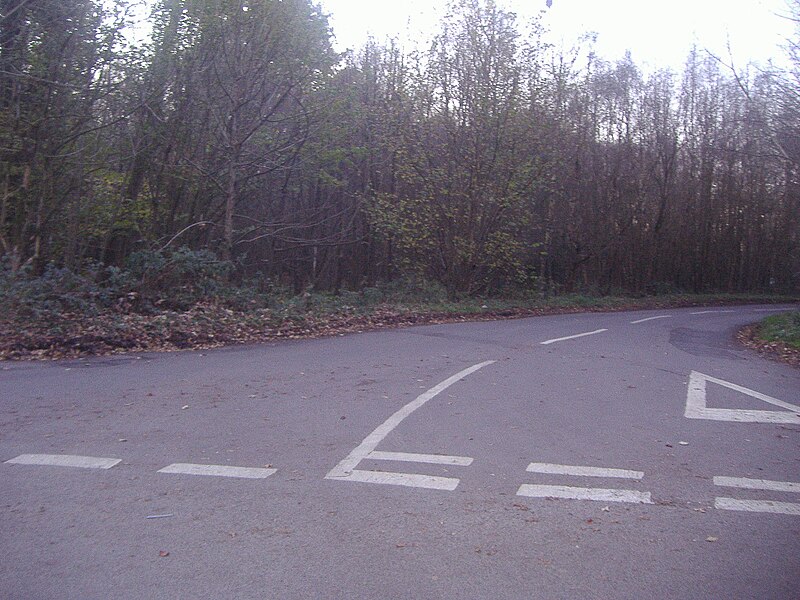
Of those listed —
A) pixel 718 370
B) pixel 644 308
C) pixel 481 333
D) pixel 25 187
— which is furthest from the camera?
Answer: pixel 644 308

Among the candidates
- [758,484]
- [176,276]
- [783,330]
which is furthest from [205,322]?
[783,330]

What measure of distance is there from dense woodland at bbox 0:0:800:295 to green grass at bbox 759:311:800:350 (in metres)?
4.16

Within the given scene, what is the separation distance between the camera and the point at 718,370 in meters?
12.3

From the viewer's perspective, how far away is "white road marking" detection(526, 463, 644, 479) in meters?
6.43

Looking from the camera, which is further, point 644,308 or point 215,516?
point 644,308

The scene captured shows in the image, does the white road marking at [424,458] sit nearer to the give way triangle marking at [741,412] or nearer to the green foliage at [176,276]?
the give way triangle marking at [741,412]

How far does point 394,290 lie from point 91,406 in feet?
57.9

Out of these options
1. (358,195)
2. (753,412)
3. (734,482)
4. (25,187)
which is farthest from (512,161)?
(734,482)

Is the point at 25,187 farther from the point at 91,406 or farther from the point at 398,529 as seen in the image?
the point at 398,529

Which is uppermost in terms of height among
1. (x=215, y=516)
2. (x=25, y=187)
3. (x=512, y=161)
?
(x=512, y=161)

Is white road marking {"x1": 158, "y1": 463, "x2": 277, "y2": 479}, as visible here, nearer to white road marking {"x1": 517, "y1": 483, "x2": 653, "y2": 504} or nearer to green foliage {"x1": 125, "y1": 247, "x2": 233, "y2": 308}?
white road marking {"x1": 517, "y1": 483, "x2": 653, "y2": 504}

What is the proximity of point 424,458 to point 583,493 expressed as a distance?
151 cm

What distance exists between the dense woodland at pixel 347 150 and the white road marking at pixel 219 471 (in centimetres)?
1136

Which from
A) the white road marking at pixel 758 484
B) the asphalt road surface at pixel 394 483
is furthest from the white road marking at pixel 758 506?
the white road marking at pixel 758 484
